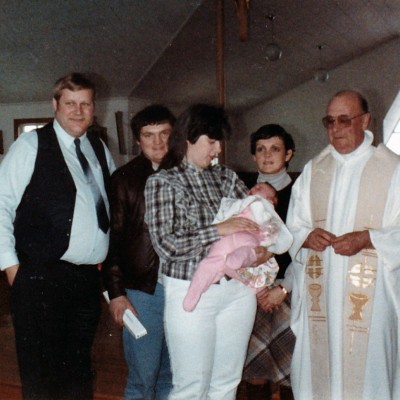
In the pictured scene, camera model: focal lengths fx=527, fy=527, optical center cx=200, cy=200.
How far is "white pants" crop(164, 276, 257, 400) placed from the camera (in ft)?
5.77

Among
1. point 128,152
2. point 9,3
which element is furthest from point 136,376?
point 128,152

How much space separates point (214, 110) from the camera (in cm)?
179

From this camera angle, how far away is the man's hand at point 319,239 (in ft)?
6.97

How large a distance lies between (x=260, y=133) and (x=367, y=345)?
1033 mm

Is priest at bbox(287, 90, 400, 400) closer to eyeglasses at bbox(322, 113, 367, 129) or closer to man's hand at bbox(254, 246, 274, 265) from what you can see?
eyeglasses at bbox(322, 113, 367, 129)

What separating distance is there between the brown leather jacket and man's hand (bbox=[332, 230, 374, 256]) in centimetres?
73

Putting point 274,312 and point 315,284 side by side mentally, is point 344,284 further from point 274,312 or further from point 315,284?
point 274,312

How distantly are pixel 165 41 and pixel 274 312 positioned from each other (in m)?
5.16

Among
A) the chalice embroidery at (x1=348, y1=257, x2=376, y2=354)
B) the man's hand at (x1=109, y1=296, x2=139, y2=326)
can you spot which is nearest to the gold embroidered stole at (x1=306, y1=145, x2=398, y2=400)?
the chalice embroidery at (x1=348, y1=257, x2=376, y2=354)

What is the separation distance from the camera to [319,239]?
2.14m

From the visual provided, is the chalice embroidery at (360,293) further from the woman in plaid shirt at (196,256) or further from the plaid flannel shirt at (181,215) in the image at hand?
the plaid flannel shirt at (181,215)

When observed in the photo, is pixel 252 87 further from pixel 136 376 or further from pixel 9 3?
pixel 136 376

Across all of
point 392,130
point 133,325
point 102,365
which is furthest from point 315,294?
point 392,130

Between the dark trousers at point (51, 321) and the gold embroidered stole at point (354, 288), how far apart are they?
96 cm
